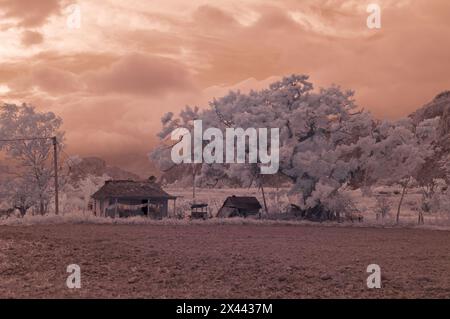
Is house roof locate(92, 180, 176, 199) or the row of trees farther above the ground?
the row of trees

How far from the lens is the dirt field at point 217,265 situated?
18125 millimetres

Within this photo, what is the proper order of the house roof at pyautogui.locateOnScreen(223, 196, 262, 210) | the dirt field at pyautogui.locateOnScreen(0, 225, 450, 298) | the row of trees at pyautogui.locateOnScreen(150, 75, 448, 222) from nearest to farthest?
the dirt field at pyautogui.locateOnScreen(0, 225, 450, 298) → the row of trees at pyautogui.locateOnScreen(150, 75, 448, 222) → the house roof at pyautogui.locateOnScreen(223, 196, 262, 210)

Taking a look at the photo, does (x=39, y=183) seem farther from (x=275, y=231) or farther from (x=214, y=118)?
A: (x=275, y=231)

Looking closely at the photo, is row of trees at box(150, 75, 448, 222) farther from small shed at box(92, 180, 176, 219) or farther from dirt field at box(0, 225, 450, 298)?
dirt field at box(0, 225, 450, 298)

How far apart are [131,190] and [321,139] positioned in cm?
1988

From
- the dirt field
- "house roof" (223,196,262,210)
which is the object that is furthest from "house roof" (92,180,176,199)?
the dirt field

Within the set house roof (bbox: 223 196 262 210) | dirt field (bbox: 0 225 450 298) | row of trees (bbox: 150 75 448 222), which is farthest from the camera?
house roof (bbox: 223 196 262 210)

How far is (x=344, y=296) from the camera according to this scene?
1744cm

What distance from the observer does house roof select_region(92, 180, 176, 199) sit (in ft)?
172

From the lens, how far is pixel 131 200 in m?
53.3

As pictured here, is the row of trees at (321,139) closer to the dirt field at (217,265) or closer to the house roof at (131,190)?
the house roof at (131,190)

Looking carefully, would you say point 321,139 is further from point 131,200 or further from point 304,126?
point 131,200
